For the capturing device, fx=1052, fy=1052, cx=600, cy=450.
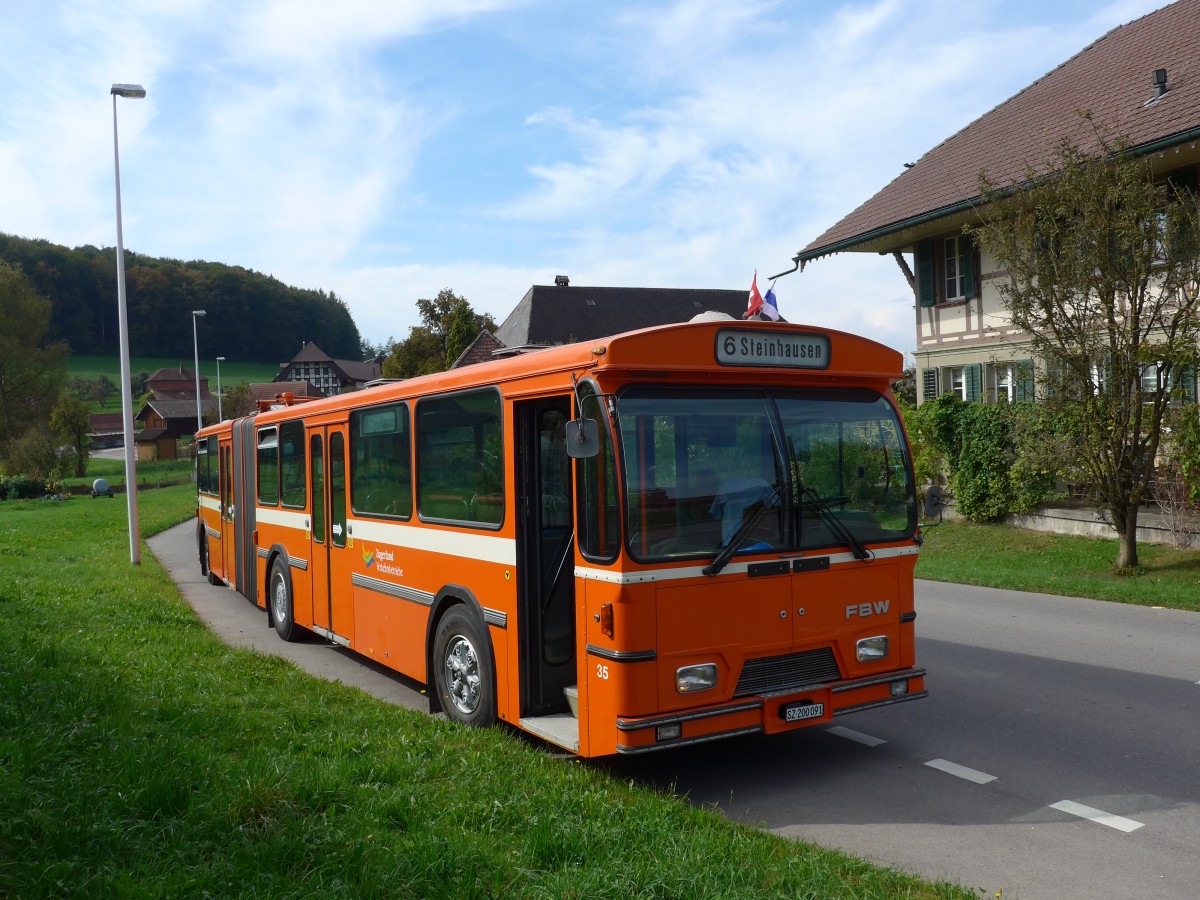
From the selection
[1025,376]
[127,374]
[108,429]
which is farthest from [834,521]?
[108,429]

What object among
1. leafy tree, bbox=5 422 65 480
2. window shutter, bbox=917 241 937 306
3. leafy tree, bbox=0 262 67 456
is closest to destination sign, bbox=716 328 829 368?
window shutter, bbox=917 241 937 306

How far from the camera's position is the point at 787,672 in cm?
621

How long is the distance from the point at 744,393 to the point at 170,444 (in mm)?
119648

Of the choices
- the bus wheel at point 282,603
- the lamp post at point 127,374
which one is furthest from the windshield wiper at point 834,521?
the lamp post at point 127,374

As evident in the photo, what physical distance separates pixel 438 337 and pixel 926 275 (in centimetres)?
3131

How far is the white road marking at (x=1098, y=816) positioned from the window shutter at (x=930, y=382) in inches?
807

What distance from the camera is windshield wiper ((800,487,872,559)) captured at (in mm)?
6410

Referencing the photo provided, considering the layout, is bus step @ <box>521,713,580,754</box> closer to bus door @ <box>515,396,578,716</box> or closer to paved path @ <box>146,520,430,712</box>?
bus door @ <box>515,396,578,716</box>

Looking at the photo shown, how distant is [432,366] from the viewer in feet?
166

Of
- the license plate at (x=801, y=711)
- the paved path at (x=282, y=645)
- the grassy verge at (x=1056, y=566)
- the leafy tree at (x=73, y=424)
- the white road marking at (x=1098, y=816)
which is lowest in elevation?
the paved path at (x=282, y=645)

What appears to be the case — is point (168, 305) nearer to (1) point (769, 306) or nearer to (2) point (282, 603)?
(2) point (282, 603)

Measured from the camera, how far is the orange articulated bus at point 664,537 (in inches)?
228

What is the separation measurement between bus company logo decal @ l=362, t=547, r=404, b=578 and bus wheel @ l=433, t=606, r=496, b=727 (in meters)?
1.04

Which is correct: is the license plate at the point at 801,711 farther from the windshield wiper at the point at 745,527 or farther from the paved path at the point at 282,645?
the paved path at the point at 282,645
